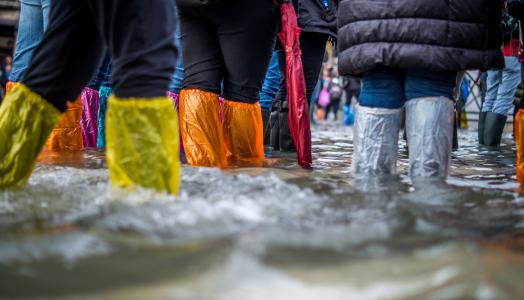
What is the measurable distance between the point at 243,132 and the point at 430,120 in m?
1.05

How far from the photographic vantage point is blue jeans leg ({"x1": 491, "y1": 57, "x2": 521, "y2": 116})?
4.96 metres

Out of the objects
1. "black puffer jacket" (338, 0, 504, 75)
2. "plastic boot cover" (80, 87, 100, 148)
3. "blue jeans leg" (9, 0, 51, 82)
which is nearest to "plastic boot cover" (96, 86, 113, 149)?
"plastic boot cover" (80, 87, 100, 148)

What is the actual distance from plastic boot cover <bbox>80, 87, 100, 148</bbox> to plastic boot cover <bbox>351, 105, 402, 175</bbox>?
1.98 metres

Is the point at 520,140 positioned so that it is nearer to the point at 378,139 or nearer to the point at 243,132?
the point at 378,139

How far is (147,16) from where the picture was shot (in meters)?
1.62

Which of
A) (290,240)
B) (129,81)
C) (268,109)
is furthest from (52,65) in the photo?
(268,109)

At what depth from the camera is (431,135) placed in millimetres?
2113

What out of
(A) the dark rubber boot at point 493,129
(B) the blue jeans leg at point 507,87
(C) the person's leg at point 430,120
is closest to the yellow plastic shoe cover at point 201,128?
(C) the person's leg at point 430,120

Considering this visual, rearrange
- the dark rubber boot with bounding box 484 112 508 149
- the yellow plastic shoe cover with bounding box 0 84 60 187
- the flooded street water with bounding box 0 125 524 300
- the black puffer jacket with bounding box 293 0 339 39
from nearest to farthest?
the flooded street water with bounding box 0 125 524 300, the yellow plastic shoe cover with bounding box 0 84 60 187, the black puffer jacket with bounding box 293 0 339 39, the dark rubber boot with bounding box 484 112 508 149

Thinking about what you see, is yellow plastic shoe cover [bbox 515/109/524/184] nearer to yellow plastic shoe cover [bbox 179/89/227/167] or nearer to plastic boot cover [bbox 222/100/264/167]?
plastic boot cover [bbox 222/100/264/167]

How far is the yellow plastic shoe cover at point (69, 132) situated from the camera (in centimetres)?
329

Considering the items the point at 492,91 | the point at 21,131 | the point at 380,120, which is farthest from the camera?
the point at 492,91

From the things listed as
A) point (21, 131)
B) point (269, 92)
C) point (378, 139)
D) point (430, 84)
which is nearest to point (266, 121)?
point (269, 92)

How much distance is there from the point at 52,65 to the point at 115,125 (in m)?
0.45
